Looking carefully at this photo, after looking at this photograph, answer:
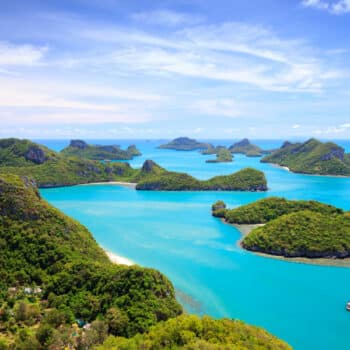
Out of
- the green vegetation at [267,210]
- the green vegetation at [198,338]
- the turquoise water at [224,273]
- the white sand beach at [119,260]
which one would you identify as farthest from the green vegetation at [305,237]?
the green vegetation at [198,338]

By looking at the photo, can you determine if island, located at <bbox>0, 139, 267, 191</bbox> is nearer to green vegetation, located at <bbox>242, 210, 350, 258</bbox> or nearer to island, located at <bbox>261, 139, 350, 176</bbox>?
green vegetation, located at <bbox>242, 210, 350, 258</bbox>

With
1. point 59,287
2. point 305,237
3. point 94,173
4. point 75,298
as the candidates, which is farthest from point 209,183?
point 75,298

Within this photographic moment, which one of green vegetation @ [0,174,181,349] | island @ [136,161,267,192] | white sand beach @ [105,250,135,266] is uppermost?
island @ [136,161,267,192]

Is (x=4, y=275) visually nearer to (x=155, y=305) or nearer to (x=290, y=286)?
(x=155, y=305)

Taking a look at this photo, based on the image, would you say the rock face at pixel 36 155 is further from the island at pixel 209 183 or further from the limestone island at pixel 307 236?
Result: the limestone island at pixel 307 236

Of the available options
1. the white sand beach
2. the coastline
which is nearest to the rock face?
the coastline

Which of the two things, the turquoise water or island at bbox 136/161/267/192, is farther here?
island at bbox 136/161/267/192
